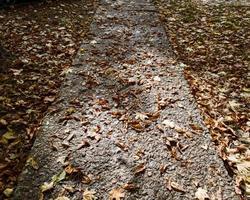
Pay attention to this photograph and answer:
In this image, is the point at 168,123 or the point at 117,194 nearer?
the point at 117,194

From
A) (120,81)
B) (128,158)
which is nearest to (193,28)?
(120,81)

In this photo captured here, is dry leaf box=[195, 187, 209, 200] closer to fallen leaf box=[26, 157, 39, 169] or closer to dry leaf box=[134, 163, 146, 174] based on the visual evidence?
dry leaf box=[134, 163, 146, 174]

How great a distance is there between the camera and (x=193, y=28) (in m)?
6.18

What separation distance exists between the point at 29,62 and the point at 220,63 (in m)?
2.91

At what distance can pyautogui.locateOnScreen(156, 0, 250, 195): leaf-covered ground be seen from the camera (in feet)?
11.0

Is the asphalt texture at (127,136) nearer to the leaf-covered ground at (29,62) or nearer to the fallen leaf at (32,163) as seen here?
the fallen leaf at (32,163)

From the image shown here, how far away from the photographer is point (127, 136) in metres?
3.30

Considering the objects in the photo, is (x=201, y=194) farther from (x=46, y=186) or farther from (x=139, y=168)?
(x=46, y=186)

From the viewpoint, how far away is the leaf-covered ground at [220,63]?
3.35 meters

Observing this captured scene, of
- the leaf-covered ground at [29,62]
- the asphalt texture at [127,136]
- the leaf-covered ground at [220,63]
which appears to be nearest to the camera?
the asphalt texture at [127,136]

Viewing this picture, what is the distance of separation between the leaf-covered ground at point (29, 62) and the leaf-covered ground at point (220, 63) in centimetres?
182

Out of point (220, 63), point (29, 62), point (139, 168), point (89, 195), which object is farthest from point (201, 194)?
point (29, 62)

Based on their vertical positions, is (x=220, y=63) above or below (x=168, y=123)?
below

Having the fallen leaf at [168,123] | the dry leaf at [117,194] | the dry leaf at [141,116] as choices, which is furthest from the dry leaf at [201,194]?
the dry leaf at [141,116]
